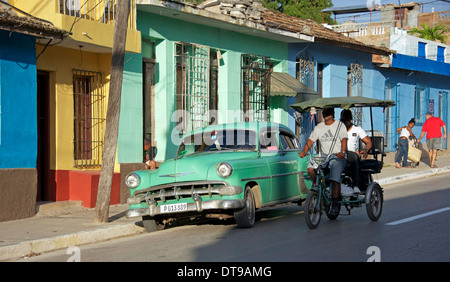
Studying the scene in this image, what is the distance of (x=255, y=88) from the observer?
20.1 meters

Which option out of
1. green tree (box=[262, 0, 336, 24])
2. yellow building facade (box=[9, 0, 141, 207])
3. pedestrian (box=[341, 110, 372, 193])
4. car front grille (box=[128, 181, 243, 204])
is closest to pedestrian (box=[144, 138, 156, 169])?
yellow building facade (box=[9, 0, 141, 207])

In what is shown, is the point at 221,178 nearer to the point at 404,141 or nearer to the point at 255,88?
the point at 255,88

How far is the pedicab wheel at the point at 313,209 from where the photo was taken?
968 cm

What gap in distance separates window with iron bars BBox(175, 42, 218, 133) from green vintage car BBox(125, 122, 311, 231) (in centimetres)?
505

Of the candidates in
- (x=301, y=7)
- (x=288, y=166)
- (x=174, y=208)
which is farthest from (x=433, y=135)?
(x=301, y=7)

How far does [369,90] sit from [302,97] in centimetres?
639

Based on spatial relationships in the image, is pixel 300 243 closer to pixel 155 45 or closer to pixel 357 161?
pixel 357 161

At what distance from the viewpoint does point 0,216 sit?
11.5 meters

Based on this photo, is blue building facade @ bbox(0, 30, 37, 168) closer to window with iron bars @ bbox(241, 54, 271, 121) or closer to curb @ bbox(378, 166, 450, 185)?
window with iron bars @ bbox(241, 54, 271, 121)

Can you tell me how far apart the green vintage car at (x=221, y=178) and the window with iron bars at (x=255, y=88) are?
7790mm

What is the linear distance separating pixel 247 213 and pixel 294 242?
1.47 meters

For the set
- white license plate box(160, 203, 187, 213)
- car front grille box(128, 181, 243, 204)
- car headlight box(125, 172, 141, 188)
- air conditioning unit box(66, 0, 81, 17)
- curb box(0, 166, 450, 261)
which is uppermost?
air conditioning unit box(66, 0, 81, 17)

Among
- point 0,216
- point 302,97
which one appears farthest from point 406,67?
point 0,216

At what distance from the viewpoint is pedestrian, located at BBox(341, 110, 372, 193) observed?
10.8 meters
